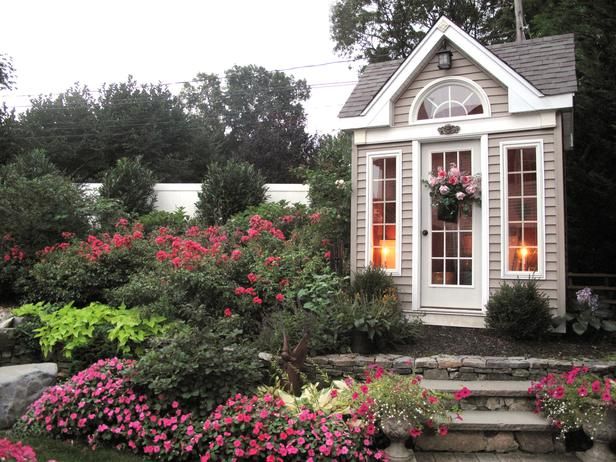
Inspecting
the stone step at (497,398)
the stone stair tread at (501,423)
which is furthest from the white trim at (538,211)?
the stone stair tread at (501,423)

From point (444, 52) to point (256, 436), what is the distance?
16.1 ft

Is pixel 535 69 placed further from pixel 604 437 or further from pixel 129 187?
pixel 129 187

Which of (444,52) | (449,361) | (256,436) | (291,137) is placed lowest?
(256,436)

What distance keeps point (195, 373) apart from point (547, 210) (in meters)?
4.20

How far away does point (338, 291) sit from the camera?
18.2 feet

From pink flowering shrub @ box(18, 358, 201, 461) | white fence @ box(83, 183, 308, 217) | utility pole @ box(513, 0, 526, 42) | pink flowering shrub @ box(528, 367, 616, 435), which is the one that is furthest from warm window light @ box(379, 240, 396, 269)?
utility pole @ box(513, 0, 526, 42)

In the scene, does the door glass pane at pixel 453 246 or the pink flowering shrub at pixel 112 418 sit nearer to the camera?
the pink flowering shrub at pixel 112 418

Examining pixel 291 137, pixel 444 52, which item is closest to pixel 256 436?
pixel 444 52

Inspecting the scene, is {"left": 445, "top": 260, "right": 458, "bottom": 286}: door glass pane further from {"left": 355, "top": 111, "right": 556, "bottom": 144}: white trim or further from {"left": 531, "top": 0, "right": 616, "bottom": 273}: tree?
{"left": 531, "top": 0, "right": 616, "bottom": 273}: tree

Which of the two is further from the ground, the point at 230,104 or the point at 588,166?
the point at 230,104

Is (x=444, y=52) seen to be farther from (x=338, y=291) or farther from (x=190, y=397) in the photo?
(x=190, y=397)

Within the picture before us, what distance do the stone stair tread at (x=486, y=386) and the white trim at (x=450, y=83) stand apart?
3.15 metres

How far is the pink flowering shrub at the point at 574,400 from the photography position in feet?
11.1

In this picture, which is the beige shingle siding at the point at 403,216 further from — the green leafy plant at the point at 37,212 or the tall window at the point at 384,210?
the green leafy plant at the point at 37,212
